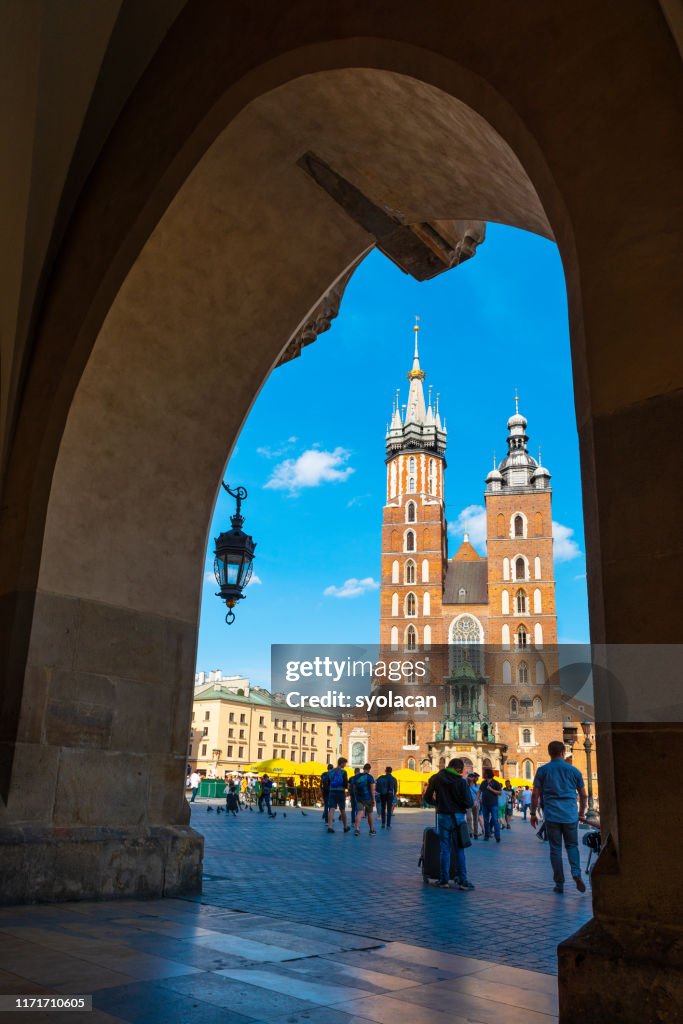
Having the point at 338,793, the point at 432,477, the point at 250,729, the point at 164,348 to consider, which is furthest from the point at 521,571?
the point at 164,348

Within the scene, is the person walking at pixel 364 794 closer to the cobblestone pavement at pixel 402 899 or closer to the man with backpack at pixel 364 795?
the man with backpack at pixel 364 795

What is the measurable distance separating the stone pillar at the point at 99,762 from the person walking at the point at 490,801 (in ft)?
32.7

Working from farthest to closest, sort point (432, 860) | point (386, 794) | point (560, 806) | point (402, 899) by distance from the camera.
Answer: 1. point (386, 794)
2. point (432, 860)
3. point (560, 806)
4. point (402, 899)

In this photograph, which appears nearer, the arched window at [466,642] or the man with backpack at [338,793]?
the man with backpack at [338,793]

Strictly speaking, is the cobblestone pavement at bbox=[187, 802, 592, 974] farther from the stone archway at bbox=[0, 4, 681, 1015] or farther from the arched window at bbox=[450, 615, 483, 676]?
the arched window at bbox=[450, 615, 483, 676]

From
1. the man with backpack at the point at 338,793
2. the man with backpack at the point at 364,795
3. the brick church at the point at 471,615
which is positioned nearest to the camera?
the man with backpack at the point at 364,795

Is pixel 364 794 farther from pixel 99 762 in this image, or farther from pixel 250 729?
pixel 250 729

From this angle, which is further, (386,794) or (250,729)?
(250,729)

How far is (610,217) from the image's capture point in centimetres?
286

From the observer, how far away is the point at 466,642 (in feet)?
255

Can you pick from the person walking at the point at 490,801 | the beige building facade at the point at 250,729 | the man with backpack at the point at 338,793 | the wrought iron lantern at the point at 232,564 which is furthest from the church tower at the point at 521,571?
the wrought iron lantern at the point at 232,564

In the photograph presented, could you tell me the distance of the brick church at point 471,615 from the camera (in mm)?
71438

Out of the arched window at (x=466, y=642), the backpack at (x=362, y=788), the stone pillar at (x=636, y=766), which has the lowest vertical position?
the backpack at (x=362, y=788)

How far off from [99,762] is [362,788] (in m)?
11.7
